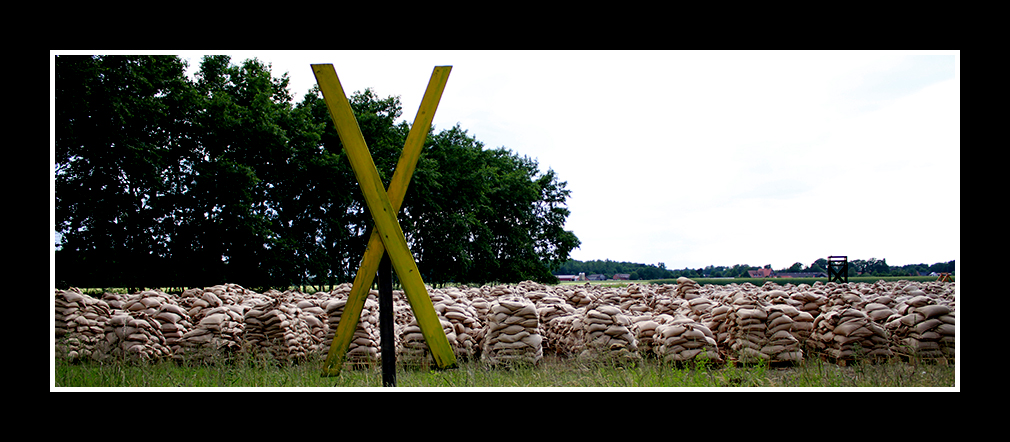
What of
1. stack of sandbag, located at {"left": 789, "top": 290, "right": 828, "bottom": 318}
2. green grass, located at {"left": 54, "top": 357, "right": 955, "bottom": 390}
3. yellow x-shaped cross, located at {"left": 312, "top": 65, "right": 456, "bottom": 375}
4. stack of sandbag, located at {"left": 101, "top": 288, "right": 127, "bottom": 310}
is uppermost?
yellow x-shaped cross, located at {"left": 312, "top": 65, "right": 456, "bottom": 375}

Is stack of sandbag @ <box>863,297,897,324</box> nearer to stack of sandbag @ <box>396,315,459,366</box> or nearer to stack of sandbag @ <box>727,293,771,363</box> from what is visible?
stack of sandbag @ <box>727,293,771,363</box>

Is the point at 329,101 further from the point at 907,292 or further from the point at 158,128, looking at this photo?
the point at 158,128

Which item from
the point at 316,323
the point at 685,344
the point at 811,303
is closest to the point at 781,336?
the point at 685,344

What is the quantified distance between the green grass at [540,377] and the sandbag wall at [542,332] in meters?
0.26

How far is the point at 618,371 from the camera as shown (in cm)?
486

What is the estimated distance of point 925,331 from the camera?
17.7 feet

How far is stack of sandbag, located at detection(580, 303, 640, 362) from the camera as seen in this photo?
5371 mm

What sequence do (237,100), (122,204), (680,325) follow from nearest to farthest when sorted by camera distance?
(680,325) → (122,204) → (237,100)

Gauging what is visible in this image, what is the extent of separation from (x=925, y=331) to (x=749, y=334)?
1.74 metres

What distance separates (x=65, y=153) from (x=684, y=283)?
14702mm

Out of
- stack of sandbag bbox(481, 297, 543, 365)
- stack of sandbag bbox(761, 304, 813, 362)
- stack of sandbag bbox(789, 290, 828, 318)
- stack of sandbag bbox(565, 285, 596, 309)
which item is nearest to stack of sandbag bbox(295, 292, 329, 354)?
stack of sandbag bbox(481, 297, 543, 365)

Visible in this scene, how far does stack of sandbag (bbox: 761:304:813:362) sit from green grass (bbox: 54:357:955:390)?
229 mm

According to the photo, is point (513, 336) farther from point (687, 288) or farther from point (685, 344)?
point (687, 288)

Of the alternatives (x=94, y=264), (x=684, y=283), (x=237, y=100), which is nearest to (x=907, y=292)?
(x=684, y=283)
